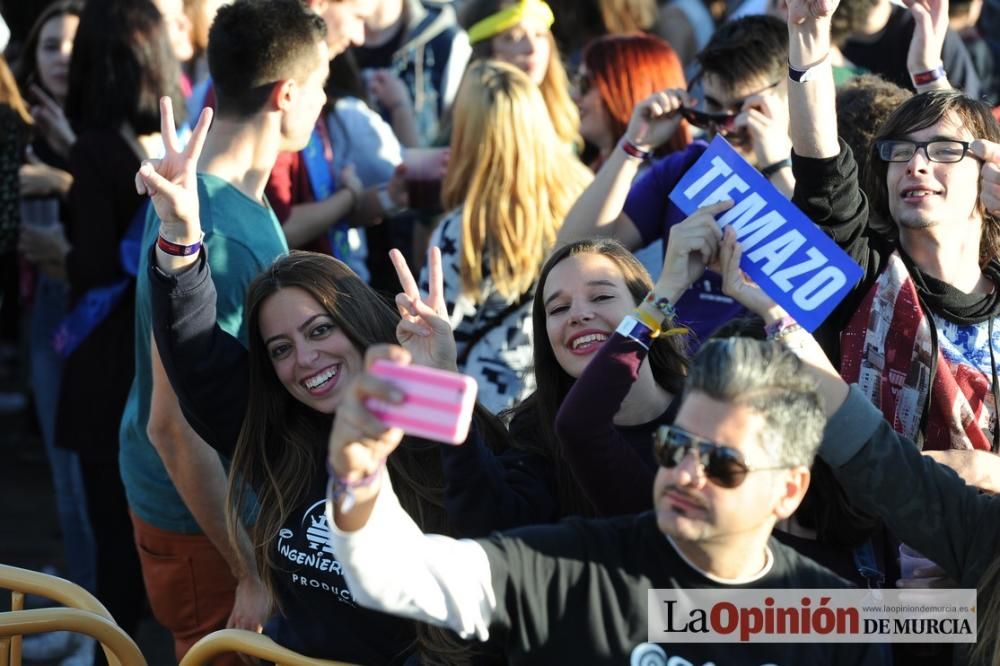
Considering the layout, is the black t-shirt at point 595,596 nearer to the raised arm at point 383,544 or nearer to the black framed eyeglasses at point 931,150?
the raised arm at point 383,544

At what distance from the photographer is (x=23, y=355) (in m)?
9.75

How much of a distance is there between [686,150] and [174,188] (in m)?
1.74

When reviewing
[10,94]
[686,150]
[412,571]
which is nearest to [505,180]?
[686,150]

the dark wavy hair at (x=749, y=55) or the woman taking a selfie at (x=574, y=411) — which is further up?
the dark wavy hair at (x=749, y=55)

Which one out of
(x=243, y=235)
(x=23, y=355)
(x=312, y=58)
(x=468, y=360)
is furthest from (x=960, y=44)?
(x=23, y=355)

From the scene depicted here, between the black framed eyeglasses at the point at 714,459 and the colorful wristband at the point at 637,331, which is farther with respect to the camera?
the colorful wristband at the point at 637,331

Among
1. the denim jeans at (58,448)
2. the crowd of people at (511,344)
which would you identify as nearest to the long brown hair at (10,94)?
the crowd of people at (511,344)

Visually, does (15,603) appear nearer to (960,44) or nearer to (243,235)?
(243,235)

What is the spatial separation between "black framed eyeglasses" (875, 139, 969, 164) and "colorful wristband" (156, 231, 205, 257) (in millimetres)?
1623

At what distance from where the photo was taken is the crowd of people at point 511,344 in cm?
239

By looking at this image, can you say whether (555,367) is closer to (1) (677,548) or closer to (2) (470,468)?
(2) (470,468)

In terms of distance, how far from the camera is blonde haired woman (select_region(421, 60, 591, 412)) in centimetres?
452

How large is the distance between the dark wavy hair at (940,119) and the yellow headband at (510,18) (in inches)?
99.6

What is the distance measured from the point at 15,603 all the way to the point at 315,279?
0.99 metres
